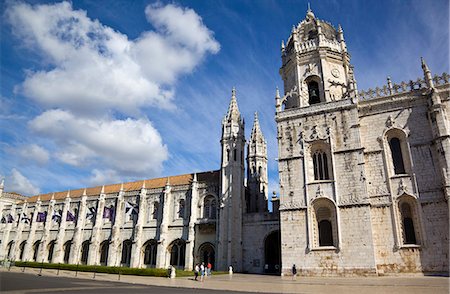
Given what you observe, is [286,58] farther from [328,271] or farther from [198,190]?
[328,271]

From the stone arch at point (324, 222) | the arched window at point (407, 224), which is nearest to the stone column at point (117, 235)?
the stone arch at point (324, 222)

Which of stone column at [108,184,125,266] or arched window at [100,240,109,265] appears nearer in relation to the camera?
stone column at [108,184,125,266]

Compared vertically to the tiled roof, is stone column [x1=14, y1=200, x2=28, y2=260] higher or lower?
lower

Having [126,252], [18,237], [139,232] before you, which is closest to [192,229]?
[139,232]

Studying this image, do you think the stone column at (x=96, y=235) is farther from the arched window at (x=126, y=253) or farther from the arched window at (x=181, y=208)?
the arched window at (x=181, y=208)

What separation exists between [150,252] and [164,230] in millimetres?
4526

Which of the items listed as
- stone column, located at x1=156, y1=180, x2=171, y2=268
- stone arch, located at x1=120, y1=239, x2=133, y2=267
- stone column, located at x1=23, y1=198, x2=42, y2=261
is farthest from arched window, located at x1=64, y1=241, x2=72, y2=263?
stone column, located at x1=156, y1=180, x2=171, y2=268

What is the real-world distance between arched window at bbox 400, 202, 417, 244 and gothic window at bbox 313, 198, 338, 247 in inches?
210

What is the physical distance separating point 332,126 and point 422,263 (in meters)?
13.1

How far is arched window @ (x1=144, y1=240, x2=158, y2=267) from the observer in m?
39.7

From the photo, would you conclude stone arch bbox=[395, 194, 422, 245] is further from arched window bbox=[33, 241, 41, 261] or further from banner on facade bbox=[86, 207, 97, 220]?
arched window bbox=[33, 241, 41, 261]

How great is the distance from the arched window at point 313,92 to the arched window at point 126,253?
30.2m

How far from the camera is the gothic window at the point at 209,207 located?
124 feet

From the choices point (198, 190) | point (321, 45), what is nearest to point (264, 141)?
point (198, 190)
